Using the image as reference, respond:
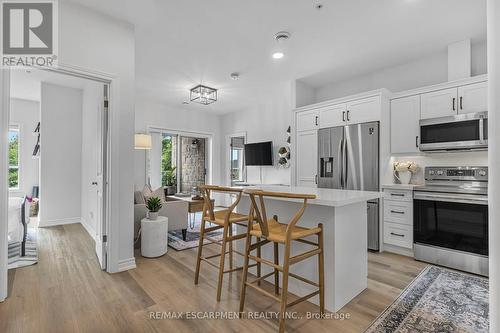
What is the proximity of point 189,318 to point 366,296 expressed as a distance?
5.21 ft

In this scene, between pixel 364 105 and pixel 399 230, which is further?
pixel 364 105

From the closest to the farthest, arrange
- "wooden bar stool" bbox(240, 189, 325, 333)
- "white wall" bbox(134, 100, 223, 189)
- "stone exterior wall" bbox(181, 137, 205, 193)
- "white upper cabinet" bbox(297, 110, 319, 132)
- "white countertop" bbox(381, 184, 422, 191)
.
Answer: "wooden bar stool" bbox(240, 189, 325, 333) → "white countertop" bbox(381, 184, 422, 191) → "white upper cabinet" bbox(297, 110, 319, 132) → "white wall" bbox(134, 100, 223, 189) → "stone exterior wall" bbox(181, 137, 205, 193)

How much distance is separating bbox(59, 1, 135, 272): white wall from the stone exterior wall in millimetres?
4706

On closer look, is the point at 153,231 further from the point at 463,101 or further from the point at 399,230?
the point at 463,101

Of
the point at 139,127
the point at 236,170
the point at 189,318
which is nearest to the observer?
the point at 189,318

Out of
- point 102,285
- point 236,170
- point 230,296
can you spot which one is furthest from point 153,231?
point 236,170

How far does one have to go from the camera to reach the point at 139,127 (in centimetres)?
606

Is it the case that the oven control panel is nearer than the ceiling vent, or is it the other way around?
the oven control panel

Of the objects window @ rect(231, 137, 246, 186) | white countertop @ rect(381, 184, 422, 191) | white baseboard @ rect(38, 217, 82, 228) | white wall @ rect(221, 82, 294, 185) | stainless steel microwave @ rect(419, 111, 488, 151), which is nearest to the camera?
stainless steel microwave @ rect(419, 111, 488, 151)

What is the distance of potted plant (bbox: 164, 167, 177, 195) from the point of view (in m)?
7.10

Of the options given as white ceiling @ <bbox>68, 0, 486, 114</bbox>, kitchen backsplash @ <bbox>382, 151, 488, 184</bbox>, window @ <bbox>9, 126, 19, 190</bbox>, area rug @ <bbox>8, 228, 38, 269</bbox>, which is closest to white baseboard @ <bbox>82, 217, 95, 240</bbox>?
area rug @ <bbox>8, 228, 38, 269</bbox>

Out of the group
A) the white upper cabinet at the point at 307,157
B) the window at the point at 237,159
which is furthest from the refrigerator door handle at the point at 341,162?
the window at the point at 237,159

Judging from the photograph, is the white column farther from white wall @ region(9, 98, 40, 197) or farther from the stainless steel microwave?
white wall @ region(9, 98, 40, 197)

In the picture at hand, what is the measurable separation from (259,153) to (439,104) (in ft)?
12.1
